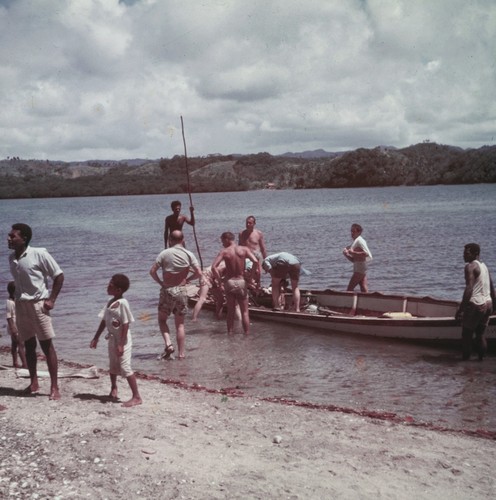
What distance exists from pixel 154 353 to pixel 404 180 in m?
178

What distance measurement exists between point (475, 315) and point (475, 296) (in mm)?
392

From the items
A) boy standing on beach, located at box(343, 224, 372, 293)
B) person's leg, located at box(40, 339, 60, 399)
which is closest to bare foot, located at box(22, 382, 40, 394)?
person's leg, located at box(40, 339, 60, 399)

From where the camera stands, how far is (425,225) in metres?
52.1

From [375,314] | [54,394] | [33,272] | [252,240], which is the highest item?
[33,272]

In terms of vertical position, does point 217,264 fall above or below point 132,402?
above

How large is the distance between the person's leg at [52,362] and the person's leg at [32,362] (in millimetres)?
185

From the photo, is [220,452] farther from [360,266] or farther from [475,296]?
[360,266]

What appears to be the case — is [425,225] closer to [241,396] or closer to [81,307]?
[81,307]

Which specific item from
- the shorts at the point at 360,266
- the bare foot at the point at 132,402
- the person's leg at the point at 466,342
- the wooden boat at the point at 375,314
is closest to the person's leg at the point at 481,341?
the person's leg at the point at 466,342

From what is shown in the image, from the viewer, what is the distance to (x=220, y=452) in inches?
231

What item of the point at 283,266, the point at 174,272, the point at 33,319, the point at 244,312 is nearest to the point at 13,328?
the point at 33,319

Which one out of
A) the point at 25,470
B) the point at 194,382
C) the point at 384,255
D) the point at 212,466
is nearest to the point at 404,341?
the point at 194,382

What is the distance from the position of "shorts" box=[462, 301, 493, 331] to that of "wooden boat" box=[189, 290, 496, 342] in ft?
1.64

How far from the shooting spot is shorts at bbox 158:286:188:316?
9.64 metres
